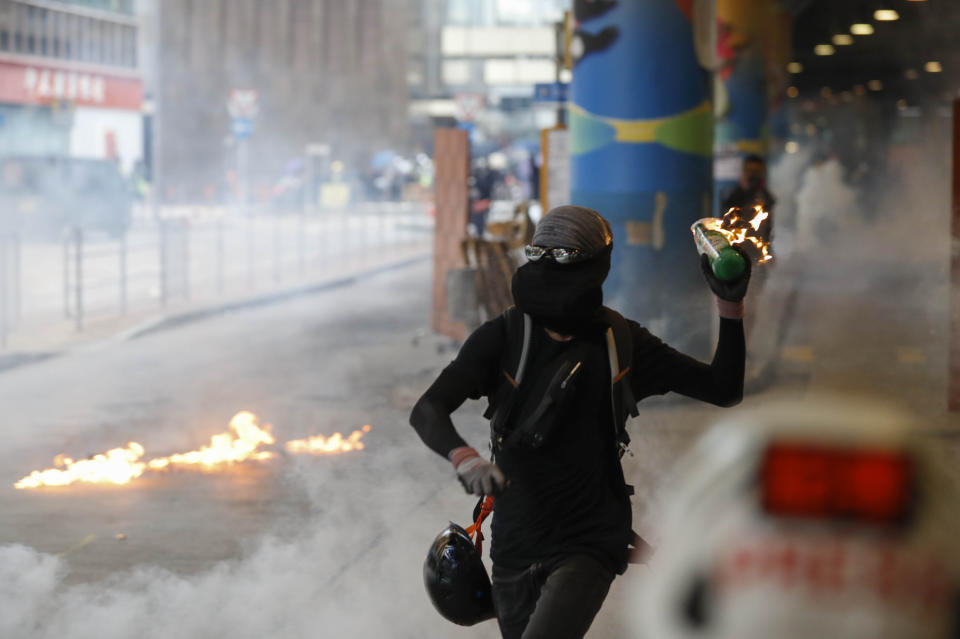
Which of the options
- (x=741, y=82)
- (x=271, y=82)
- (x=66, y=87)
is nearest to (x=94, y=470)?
(x=741, y=82)

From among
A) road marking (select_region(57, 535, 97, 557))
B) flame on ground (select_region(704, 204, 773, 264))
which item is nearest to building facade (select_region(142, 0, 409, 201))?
road marking (select_region(57, 535, 97, 557))

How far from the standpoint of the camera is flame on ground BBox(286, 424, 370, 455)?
8.62 metres

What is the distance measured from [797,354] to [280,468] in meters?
5.91

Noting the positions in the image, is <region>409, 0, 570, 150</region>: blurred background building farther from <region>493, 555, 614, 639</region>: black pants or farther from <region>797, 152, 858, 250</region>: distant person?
<region>493, 555, 614, 639</region>: black pants

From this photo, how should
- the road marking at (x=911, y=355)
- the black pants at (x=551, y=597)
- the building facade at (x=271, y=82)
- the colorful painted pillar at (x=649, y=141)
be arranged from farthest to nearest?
the building facade at (x=271, y=82) < the road marking at (x=911, y=355) < the colorful painted pillar at (x=649, y=141) < the black pants at (x=551, y=597)

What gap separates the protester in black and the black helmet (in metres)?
0.05

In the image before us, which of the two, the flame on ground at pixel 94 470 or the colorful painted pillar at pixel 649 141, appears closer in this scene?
the flame on ground at pixel 94 470

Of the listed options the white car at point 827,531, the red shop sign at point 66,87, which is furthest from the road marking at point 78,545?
the red shop sign at point 66,87

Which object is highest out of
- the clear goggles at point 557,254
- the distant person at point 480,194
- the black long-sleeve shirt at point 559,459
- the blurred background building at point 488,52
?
the blurred background building at point 488,52

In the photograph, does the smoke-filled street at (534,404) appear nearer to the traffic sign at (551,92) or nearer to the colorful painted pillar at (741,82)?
the colorful painted pillar at (741,82)

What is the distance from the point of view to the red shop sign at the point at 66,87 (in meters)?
48.6

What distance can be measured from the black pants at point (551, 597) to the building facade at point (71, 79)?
40225 millimetres

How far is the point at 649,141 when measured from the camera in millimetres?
10328

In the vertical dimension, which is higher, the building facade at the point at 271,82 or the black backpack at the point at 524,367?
the building facade at the point at 271,82
